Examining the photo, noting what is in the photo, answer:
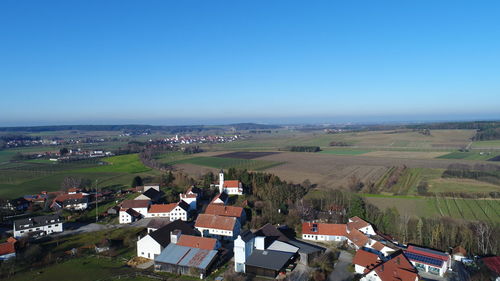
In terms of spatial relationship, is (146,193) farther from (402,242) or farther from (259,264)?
(402,242)

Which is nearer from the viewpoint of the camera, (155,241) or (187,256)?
(187,256)

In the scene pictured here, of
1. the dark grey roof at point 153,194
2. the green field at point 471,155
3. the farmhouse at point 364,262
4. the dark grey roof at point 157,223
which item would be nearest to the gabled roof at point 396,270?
the farmhouse at point 364,262

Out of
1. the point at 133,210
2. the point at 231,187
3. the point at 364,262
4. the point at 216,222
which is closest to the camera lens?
the point at 364,262

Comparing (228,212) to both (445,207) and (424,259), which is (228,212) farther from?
(445,207)

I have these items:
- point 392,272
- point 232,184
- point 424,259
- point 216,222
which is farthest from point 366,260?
point 232,184

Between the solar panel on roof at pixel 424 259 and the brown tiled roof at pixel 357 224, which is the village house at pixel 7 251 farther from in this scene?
the solar panel on roof at pixel 424 259

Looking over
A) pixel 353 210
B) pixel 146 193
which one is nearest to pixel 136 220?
pixel 146 193
